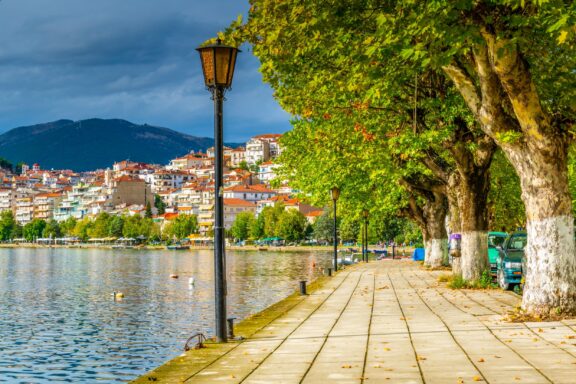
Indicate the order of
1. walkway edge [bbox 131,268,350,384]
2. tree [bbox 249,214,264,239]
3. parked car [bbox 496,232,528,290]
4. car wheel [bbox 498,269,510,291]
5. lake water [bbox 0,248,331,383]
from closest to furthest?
1. walkway edge [bbox 131,268,350,384]
2. lake water [bbox 0,248,331,383]
3. parked car [bbox 496,232,528,290]
4. car wheel [bbox 498,269,510,291]
5. tree [bbox 249,214,264,239]

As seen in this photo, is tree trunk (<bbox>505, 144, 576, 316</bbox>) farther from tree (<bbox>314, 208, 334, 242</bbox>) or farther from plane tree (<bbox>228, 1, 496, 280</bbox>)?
tree (<bbox>314, 208, 334, 242</bbox>)

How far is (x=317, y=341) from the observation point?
40.3 ft

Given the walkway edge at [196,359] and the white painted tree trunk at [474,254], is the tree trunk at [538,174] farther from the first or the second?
the white painted tree trunk at [474,254]

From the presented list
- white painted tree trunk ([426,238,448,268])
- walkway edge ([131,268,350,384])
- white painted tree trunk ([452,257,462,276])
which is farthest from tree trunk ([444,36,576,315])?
white painted tree trunk ([426,238,448,268])

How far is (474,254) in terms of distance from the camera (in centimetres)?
2377

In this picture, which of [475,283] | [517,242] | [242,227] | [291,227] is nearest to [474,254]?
[475,283]

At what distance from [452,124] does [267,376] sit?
1465 cm

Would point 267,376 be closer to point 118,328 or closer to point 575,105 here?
point 575,105

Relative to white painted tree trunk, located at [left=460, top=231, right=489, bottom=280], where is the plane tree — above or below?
above

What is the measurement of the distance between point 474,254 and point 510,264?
1128 millimetres

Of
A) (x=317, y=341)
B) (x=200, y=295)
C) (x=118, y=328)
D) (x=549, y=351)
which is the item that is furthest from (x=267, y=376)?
(x=200, y=295)

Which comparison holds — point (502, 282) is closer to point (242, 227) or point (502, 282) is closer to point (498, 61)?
point (498, 61)

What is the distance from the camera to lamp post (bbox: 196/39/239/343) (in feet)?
40.7

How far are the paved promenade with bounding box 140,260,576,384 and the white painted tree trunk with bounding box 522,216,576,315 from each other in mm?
692
